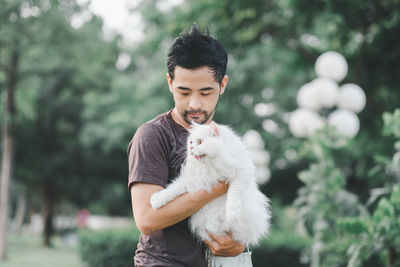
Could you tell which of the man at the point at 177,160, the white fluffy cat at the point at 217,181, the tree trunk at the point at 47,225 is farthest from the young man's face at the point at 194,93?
the tree trunk at the point at 47,225

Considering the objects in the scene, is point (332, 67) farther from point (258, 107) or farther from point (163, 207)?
point (258, 107)

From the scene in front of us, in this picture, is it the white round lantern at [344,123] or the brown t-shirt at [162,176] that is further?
the white round lantern at [344,123]

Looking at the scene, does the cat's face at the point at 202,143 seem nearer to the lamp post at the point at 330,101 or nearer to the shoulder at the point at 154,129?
the shoulder at the point at 154,129

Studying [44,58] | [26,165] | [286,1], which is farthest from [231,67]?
[26,165]

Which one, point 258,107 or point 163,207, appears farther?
point 258,107

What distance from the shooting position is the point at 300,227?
6.32 meters

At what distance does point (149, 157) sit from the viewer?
2.09 meters

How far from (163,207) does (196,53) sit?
842 millimetres

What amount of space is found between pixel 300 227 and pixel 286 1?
4443 mm

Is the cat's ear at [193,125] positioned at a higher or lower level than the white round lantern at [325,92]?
lower

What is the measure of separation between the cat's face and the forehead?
A: 0.26 metres

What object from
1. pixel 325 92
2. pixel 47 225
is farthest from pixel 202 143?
pixel 47 225

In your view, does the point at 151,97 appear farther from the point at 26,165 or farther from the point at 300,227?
the point at 26,165

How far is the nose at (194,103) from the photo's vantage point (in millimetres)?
2234
